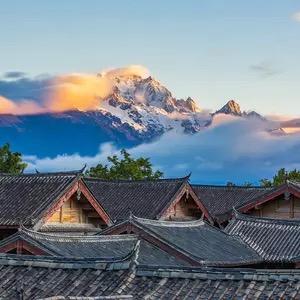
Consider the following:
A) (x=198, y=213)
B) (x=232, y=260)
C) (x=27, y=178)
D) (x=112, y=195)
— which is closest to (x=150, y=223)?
(x=232, y=260)

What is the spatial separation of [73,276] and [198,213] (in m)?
31.0

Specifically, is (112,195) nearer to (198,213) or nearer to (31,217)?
(198,213)

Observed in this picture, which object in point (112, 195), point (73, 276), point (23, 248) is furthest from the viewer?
point (112, 195)

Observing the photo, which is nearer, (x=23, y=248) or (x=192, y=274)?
(x=192, y=274)

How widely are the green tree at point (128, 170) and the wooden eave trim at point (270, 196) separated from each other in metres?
26.5

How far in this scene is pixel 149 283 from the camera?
18344 millimetres

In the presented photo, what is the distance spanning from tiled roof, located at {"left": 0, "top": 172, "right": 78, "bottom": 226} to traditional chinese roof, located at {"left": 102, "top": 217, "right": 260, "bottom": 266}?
11.1 feet

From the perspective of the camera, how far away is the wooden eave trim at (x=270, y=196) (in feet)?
151

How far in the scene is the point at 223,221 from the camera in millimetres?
53781

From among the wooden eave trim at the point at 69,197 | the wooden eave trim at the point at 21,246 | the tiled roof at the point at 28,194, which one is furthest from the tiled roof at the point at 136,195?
the wooden eave trim at the point at 21,246

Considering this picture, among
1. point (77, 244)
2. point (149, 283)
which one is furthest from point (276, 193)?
point (149, 283)

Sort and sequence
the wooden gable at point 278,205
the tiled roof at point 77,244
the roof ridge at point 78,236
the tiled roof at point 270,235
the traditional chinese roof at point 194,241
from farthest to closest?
the wooden gable at point 278,205 < the tiled roof at point 270,235 < the traditional chinese roof at point 194,241 < the roof ridge at point 78,236 < the tiled roof at point 77,244

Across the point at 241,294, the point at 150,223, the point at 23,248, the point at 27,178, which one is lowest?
the point at 241,294

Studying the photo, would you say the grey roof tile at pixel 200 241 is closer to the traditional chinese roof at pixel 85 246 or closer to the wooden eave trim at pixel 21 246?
the traditional chinese roof at pixel 85 246
